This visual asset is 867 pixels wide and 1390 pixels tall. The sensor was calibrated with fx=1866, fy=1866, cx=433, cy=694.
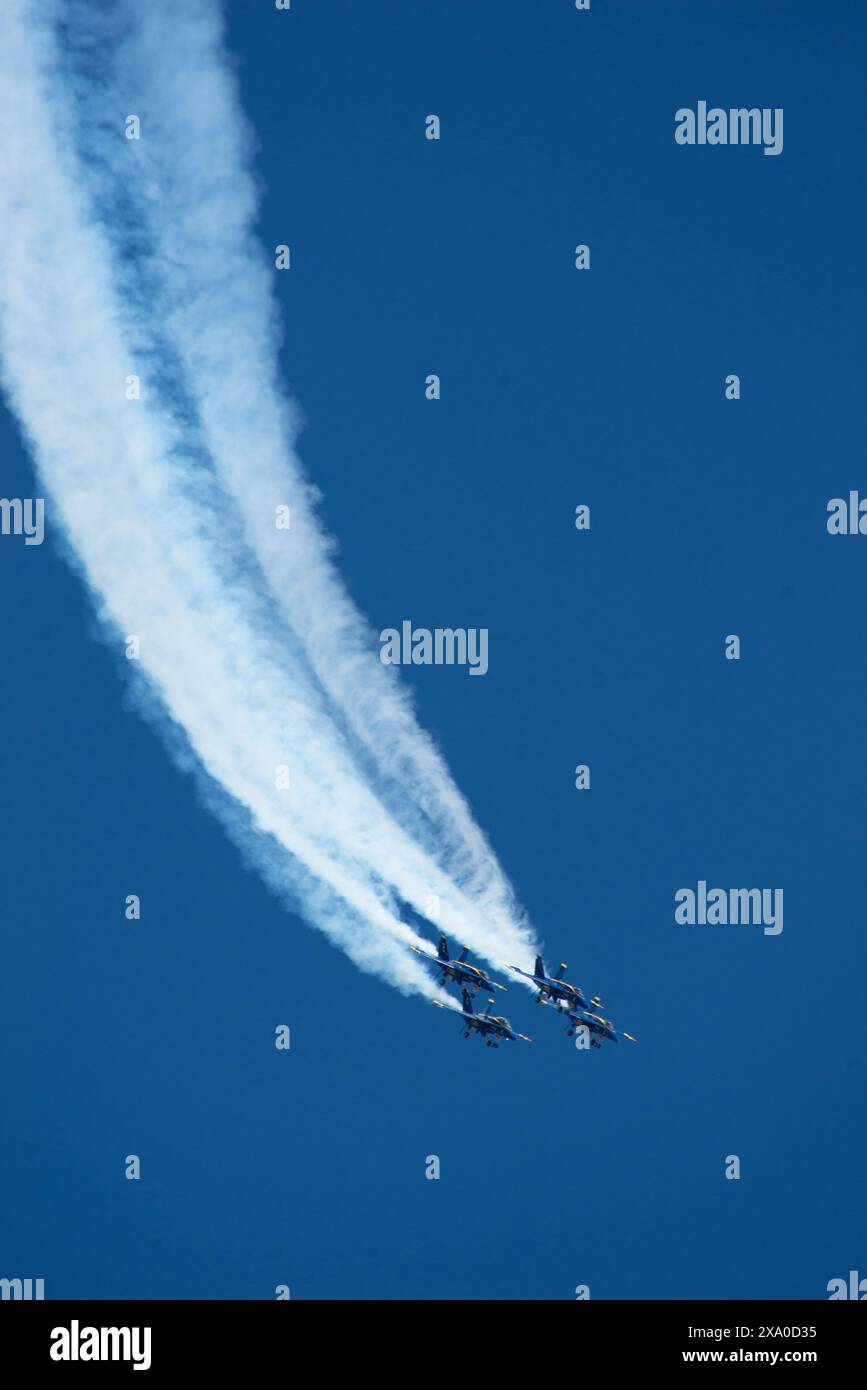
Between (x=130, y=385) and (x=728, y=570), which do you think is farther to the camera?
(x=728, y=570)

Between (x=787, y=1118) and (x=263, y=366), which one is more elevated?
(x=263, y=366)

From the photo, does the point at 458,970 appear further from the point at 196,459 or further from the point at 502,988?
the point at 196,459

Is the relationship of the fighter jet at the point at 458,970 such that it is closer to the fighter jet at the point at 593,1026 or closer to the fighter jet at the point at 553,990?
the fighter jet at the point at 553,990

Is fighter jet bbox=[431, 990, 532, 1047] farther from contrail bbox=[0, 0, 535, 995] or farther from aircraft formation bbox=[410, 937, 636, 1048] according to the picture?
contrail bbox=[0, 0, 535, 995]

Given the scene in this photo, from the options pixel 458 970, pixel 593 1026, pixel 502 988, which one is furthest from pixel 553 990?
pixel 458 970

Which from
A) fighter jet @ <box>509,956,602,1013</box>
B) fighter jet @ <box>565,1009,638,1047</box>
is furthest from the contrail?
fighter jet @ <box>565,1009,638,1047</box>

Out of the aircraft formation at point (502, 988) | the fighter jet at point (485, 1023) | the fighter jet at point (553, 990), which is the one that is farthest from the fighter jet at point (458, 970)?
the fighter jet at point (553, 990)

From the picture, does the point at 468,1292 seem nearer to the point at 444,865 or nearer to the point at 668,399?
the point at 444,865

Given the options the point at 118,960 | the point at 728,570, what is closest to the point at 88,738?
the point at 118,960
